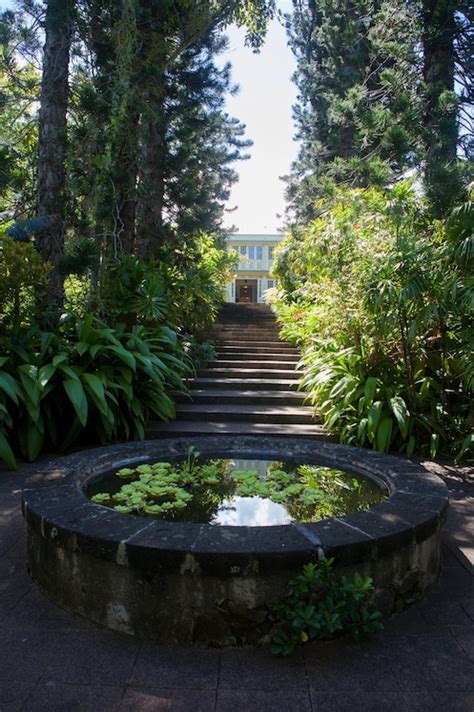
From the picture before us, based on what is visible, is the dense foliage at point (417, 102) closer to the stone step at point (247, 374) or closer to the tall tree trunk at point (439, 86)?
the tall tree trunk at point (439, 86)

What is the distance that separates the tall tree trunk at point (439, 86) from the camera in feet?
21.5

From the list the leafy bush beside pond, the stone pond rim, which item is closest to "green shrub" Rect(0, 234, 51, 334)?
the leafy bush beside pond

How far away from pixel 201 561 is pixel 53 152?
5400mm

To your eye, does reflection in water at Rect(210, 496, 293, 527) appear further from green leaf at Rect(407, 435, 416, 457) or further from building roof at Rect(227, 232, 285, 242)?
building roof at Rect(227, 232, 285, 242)

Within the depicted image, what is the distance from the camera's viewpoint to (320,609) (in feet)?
5.82

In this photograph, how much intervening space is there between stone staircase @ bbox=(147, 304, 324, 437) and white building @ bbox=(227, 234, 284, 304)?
19493 millimetres

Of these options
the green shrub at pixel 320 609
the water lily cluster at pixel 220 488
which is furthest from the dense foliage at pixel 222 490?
the green shrub at pixel 320 609

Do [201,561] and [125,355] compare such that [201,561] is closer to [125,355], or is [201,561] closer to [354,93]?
[125,355]

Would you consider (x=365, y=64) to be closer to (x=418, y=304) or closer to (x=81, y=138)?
(x=81, y=138)

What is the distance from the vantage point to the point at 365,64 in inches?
392

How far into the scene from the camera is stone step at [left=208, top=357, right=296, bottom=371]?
750 cm

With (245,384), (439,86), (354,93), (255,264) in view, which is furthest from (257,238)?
(245,384)

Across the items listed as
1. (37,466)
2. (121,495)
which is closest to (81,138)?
(37,466)

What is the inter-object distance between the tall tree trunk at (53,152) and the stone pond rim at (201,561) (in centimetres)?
386
